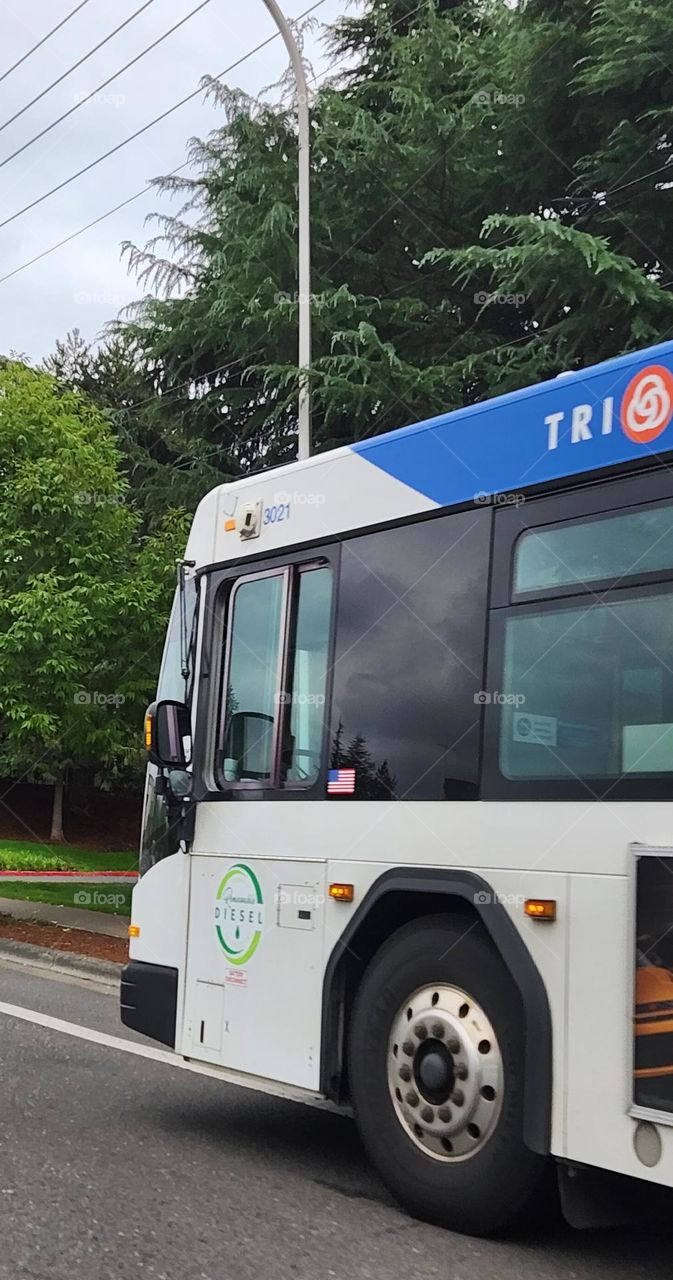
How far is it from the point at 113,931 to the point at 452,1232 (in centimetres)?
952

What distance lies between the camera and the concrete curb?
37.5 feet

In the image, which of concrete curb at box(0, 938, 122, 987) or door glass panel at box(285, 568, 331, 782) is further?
concrete curb at box(0, 938, 122, 987)

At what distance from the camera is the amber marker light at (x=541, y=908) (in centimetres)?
437

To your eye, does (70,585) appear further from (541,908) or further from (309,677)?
(541,908)

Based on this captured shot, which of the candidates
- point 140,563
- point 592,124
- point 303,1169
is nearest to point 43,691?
point 140,563

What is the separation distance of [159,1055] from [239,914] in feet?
8.61

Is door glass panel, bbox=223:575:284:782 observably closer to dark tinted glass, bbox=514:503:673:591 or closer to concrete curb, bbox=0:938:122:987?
dark tinted glass, bbox=514:503:673:591

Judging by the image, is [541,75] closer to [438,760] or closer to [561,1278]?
[438,760]

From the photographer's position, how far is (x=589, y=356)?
1179cm

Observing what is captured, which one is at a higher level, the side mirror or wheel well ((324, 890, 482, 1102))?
the side mirror

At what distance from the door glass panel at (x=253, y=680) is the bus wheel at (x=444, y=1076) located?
122 centimetres

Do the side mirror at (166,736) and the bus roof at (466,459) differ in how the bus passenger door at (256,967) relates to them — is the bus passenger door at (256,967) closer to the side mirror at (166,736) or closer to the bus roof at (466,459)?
the side mirror at (166,736)

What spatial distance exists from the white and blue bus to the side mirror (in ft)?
0.05

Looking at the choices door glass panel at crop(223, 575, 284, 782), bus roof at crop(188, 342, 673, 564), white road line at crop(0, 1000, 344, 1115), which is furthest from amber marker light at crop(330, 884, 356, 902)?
bus roof at crop(188, 342, 673, 564)
